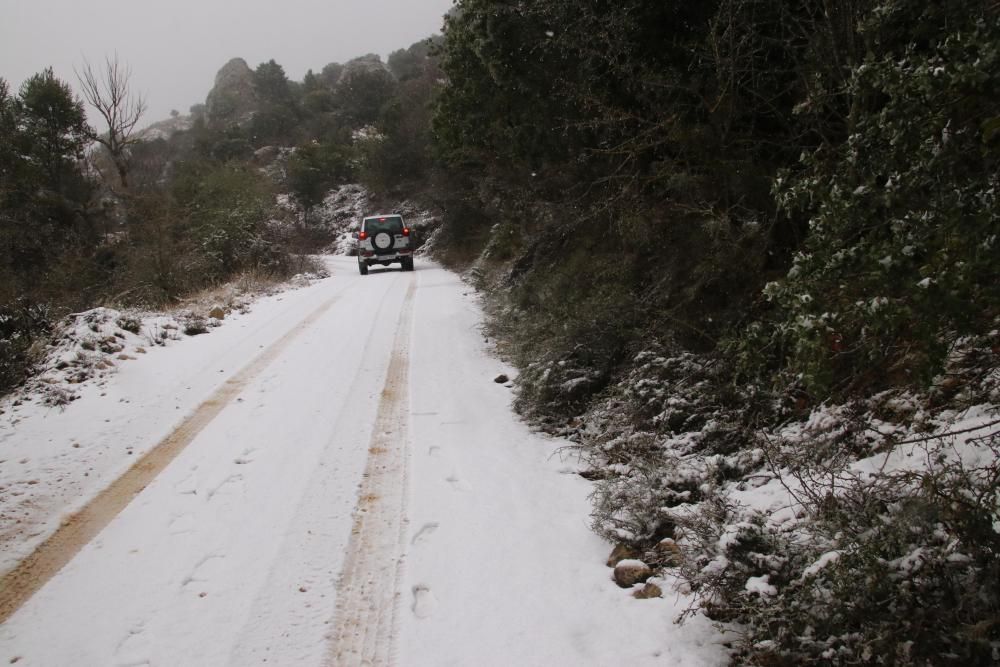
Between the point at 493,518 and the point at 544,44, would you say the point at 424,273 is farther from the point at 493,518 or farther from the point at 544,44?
the point at 493,518

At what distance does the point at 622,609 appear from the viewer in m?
2.71

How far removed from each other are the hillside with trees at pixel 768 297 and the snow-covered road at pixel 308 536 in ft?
1.51

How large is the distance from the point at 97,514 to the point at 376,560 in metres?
2.08

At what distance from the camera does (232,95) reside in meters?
72.4

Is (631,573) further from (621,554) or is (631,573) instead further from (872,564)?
(872,564)

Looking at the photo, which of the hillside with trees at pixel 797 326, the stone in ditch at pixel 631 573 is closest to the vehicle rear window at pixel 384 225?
the hillside with trees at pixel 797 326

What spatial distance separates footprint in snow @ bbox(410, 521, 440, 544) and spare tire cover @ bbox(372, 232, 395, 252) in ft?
56.0

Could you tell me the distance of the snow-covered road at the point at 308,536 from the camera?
256 centimetres

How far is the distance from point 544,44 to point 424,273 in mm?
11976

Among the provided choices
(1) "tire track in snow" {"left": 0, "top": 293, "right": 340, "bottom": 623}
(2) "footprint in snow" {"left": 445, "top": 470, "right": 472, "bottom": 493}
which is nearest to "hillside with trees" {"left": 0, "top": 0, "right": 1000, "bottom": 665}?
(2) "footprint in snow" {"left": 445, "top": 470, "right": 472, "bottom": 493}

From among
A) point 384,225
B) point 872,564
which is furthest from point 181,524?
point 384,225

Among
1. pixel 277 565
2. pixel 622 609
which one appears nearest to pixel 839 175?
pixel 622 609

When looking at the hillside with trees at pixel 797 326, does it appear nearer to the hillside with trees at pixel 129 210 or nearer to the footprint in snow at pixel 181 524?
the footprint in snow at pixel 181 524

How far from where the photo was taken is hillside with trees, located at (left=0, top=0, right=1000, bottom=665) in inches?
76.0
